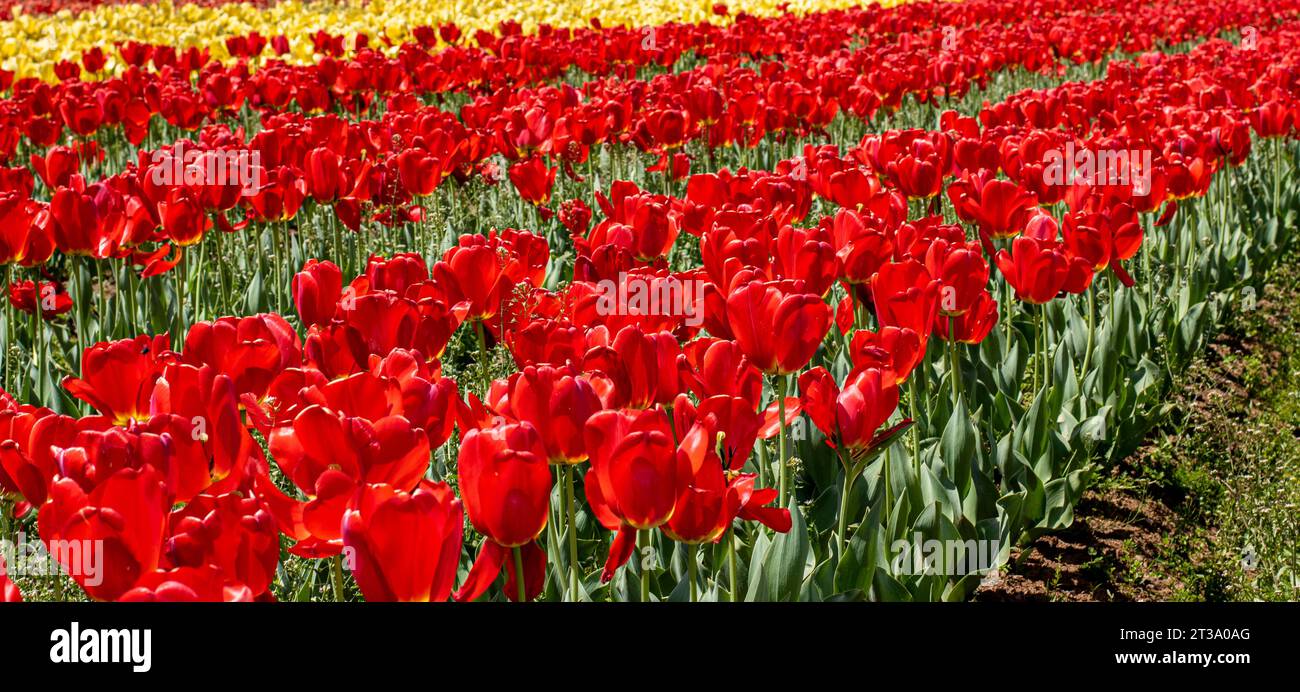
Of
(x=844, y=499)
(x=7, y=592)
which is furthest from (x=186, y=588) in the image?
(x=844, y=499)

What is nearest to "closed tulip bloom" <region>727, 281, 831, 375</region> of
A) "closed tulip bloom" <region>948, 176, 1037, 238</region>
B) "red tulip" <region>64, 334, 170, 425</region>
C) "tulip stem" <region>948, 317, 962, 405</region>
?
"tulip stem" <region>948, 317, 962, 405</region>

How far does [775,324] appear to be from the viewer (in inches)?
88.8

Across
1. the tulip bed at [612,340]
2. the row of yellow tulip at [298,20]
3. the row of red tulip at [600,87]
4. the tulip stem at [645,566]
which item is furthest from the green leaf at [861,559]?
the row of yellow tulip at [298,20]

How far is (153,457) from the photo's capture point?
5.34 ft

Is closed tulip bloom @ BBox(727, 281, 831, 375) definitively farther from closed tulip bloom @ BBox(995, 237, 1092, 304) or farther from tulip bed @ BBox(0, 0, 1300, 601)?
closed tulip bloom @ BBox(995, 237, 1092, 304)

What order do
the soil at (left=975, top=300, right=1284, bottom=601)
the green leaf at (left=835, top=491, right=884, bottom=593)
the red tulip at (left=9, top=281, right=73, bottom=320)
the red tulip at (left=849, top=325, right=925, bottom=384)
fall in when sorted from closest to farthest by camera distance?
1. the red tulip at (left=849, top=325, right=925, bottom=384)
2. the green leaf at (left=835, top=491, right=884, bottom=593)
3. the soil at (left=975, top=300, right=1284, bottom=601)
4. the red tulip at (left=9, top=281, right=73, bottom=320)

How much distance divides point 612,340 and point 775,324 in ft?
0.99

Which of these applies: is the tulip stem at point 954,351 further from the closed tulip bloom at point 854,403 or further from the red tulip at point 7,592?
the red tulip at point 7,592

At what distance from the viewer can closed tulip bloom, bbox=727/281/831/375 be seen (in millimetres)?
2254

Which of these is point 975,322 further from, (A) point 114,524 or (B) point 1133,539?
(A) point 114,524
